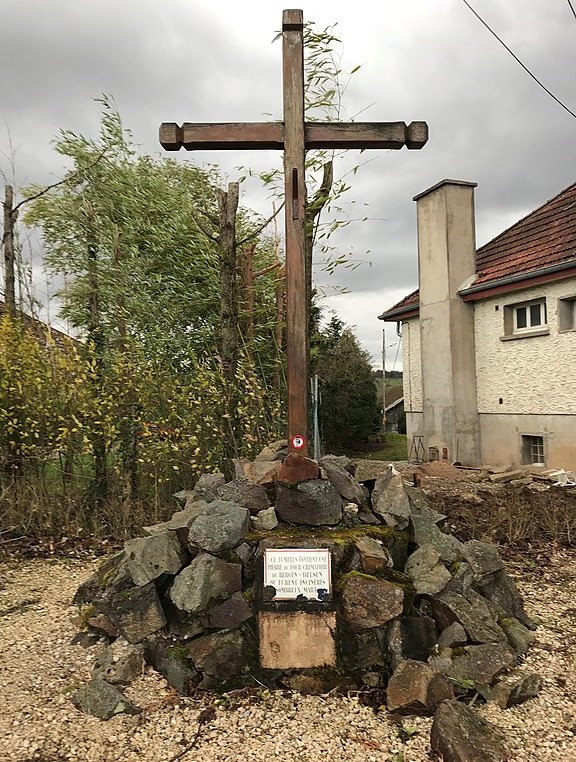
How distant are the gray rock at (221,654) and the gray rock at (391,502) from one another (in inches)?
46.3

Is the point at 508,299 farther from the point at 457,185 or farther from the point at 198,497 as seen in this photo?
the point at 198,497

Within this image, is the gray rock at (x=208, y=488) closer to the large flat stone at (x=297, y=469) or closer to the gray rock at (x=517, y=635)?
the large flat stone at (x=297, y=469)

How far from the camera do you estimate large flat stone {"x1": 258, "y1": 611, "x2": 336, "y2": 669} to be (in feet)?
10.8

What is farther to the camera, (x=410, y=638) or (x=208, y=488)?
(x=208, y=488)

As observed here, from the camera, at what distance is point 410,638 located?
3.38 metres

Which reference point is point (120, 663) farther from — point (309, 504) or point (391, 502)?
point (391, 502)

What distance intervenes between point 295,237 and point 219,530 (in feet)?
5.98

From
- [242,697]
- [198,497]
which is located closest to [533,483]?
[198,497]

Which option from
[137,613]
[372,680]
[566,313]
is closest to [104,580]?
[137,613]

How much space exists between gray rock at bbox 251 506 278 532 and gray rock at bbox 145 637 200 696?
80cm

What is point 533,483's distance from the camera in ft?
30.2

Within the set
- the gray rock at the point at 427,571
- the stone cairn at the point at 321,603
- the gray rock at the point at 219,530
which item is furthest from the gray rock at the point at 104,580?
the gray rock at the point at 427,571

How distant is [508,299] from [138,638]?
1024 centimetres

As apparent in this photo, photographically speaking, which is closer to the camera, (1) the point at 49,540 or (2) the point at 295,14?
(2) the point at 295,14
